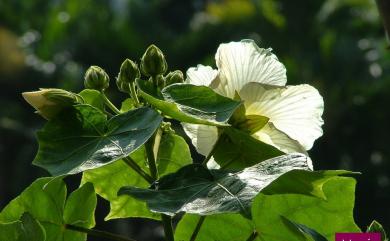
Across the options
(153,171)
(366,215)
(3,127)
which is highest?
(153,171)

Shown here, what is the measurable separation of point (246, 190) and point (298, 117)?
29cm

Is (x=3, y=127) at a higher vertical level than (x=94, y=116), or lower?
lower

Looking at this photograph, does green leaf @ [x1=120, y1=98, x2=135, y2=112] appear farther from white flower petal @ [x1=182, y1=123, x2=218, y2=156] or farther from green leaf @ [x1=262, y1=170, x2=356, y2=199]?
green leaf @ [x1=262, y1=170, x2=356, y2=199]

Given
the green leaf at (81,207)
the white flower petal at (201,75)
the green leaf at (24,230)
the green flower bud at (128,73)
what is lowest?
the green leaf at (81,207)

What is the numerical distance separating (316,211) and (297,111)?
0.11 meters

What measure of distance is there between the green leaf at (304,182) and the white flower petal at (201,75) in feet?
0.64

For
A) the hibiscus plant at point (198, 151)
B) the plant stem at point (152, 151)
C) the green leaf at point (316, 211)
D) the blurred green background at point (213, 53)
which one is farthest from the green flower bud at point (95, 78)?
the blurred green background at point (213, 53)

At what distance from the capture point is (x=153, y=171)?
1.03 m

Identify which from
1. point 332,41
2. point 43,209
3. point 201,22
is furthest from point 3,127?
point 43,209

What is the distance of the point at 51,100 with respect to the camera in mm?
977

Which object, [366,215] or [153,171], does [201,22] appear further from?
[153,171]

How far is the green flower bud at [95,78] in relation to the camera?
1116 mm

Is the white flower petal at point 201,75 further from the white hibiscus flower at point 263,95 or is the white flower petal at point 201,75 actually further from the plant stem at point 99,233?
the plant stem at point 99,233

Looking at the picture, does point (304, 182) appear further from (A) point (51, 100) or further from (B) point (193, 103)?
(A) point (51, 100)
